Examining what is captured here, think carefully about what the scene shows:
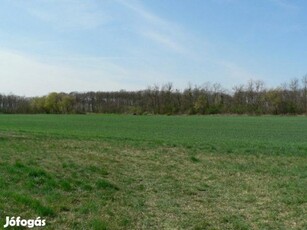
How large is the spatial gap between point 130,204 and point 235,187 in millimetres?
3690

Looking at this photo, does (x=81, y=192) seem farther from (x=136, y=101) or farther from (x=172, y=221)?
(x=136, y=101)

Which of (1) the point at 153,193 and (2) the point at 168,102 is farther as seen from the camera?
(2) the point at 168,102

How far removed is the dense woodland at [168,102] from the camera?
111188 mm

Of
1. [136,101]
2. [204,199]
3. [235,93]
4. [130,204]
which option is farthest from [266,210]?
[136,101]

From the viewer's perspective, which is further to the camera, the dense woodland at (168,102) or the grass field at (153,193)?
the dense woodland at (168,102)

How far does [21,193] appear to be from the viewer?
739 centimetres

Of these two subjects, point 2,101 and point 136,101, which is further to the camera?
point 2,101

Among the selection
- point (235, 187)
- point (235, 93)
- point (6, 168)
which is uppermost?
point (235, 93)

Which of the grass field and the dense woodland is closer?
the grass field

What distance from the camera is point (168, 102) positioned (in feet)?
412

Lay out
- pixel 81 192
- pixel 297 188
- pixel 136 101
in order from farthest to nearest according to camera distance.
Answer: pixel 136 101
pixel 297 188
pixel 81 192

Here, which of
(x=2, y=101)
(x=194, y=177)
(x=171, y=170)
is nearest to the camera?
(x=194, y=177)

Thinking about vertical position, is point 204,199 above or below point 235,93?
below

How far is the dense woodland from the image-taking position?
365 feet
